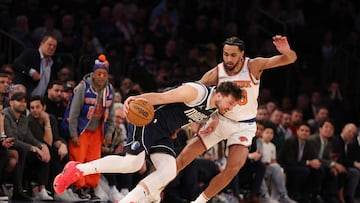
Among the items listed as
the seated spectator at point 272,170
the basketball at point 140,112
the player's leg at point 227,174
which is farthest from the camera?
the seated spectator at point 272,170

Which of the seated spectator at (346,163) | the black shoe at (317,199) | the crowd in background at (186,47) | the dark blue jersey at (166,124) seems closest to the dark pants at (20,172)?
the crowd in background at (186,47)

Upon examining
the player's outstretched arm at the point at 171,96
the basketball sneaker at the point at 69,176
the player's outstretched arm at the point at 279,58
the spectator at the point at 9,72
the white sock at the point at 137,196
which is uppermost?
the player's outstretched arm at the point at 279,58

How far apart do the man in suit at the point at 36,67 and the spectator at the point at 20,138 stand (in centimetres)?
108

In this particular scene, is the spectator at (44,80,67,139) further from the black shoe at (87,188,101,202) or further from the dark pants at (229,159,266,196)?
the dark pants at (229,159,266,196)

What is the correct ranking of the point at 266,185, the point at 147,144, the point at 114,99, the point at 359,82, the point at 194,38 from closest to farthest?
1. the point at 147,144
2. the point at 114,99
3. the point at 266,185
4. the point at 194,38
5. the point at 359,82

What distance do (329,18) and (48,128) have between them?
8.46 m

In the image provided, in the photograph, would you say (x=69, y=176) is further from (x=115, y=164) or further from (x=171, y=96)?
(x=171, y=96)

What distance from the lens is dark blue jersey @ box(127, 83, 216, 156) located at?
8.85 metres

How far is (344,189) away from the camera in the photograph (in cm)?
1405

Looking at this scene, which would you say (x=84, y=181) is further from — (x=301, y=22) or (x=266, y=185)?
(x=301, y=22)

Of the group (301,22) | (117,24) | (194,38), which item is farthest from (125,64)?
(301,22)

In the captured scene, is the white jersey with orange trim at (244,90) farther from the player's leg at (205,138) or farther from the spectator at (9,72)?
the spectator at (9,72)

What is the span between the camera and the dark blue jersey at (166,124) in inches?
348

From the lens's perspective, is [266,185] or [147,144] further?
[266,185]
